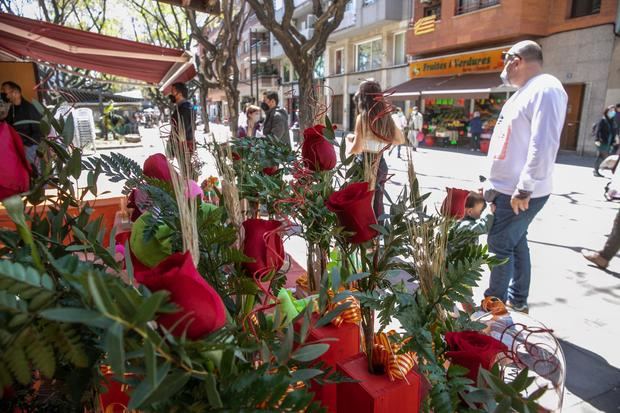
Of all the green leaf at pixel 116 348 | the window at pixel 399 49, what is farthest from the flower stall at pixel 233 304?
the window at pixel 399 49

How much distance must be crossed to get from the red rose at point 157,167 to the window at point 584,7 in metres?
15.3

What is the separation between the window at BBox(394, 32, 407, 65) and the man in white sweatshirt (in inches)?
754

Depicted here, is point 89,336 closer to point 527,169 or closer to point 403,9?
point 527,169

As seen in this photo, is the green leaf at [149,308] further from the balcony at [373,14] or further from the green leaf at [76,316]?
the balcony at [373,14]

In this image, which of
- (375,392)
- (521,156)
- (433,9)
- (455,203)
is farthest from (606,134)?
(433,9)

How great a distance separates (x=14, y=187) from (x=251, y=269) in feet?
1.73

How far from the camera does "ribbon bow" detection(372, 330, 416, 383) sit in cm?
93

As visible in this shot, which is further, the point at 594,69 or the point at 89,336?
the point at 594,69

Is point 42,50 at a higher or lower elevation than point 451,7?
lower

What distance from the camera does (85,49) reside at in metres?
4.04

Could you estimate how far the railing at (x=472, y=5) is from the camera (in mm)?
14503

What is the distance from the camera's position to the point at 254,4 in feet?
18.9

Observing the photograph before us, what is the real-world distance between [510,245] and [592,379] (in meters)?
0.83

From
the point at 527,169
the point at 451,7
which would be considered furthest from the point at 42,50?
the point at 451,7
